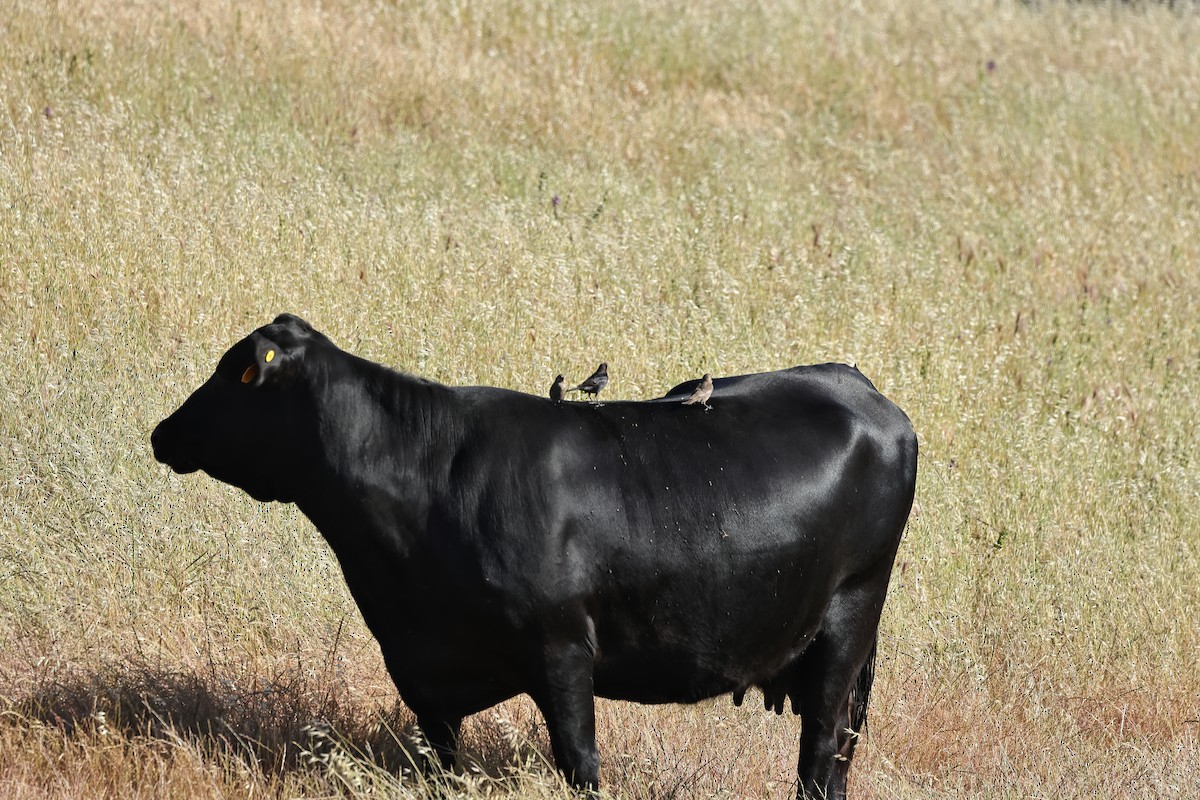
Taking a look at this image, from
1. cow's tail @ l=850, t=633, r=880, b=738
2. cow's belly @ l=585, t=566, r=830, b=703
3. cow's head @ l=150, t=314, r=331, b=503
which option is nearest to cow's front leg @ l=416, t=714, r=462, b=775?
cow's belly @ l=585, t=566, r=830, b=703

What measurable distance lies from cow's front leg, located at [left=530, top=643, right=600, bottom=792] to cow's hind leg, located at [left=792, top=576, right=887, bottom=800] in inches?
38.6

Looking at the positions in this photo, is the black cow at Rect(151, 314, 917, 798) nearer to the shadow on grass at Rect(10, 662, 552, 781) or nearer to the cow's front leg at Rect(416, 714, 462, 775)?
the cow's front leg at Rect(416, 714, 462, 775)

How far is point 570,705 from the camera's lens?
173 inches

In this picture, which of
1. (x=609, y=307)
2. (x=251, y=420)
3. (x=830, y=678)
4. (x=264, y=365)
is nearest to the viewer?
(x=264, y=365)

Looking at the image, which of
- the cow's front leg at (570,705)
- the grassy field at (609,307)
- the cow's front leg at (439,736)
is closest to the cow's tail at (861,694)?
the grassy field at (609,307)

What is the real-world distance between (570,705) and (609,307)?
15.3ft

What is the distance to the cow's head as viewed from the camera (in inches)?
176

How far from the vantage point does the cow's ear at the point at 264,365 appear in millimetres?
4371

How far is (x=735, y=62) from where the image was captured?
1321cm

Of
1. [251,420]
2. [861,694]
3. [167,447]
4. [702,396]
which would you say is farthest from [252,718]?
[861,694]

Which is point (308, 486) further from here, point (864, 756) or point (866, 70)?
point (866, 70)

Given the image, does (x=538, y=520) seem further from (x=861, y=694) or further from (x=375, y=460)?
(x=861, y=694)

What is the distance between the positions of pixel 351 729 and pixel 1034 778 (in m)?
2.66

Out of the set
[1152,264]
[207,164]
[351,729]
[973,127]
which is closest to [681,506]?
[351,729]
